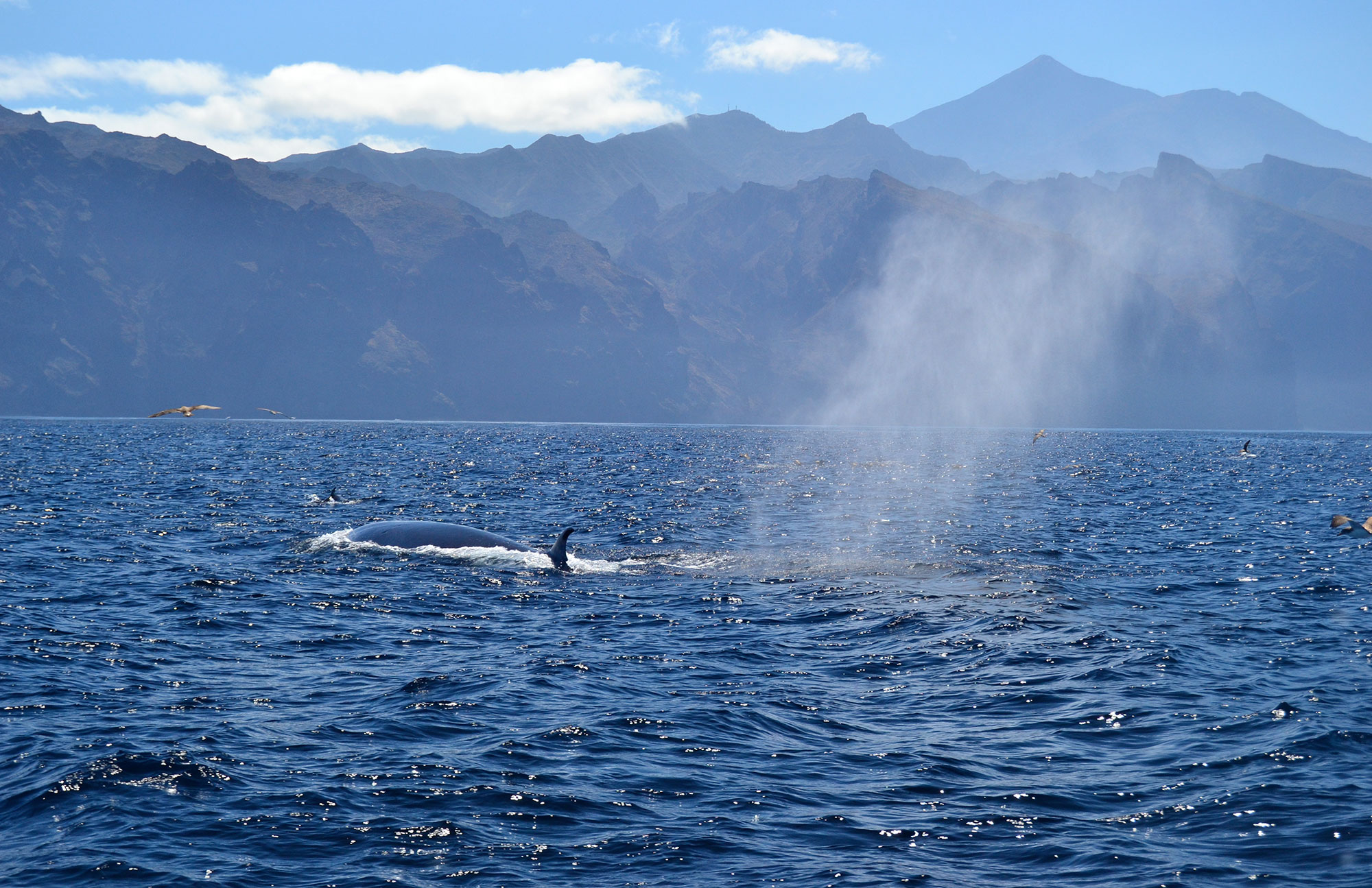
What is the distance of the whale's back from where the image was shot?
35250 millimetres

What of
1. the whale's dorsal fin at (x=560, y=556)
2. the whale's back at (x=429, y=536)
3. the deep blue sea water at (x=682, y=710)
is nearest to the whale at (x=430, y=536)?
the whale's back at (x=429, y=536)

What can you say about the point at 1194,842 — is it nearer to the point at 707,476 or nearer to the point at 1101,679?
the point at 1101,679

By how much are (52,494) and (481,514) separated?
24.3m

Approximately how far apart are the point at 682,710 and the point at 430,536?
20212 millimetres

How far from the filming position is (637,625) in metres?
24.4

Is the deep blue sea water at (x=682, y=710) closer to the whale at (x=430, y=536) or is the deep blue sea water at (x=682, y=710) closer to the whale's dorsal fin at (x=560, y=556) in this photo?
the whale's dorsal fin at (x=560, y=556)

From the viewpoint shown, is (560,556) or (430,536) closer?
(560,556)

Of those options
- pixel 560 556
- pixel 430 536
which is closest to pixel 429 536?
pixel 430 536

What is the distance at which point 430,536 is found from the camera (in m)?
35.7

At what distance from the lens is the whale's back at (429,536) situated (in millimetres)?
35250

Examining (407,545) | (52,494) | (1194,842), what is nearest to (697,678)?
(1194,842)

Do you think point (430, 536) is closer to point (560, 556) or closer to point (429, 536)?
point (429, 536)

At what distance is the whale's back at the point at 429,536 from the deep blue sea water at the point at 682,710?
3.77 ft

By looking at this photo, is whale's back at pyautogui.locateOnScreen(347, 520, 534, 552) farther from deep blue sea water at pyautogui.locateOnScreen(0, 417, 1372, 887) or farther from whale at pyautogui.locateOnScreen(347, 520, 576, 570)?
deep blue sea water at pyautogui.locateOnScreen(0, 417, 1372, 887)
